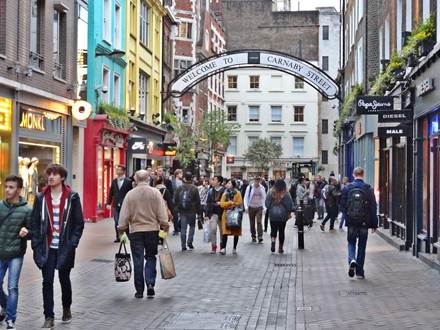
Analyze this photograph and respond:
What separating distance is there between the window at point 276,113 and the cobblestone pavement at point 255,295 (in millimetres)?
61749

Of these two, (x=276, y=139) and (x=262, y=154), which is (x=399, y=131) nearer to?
(x=262, y=154)

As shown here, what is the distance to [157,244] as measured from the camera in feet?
34.3

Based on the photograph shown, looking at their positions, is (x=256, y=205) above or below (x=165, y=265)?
above

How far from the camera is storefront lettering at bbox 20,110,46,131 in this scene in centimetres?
1964

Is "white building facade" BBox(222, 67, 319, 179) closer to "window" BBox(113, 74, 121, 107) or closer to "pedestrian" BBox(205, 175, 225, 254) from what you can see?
"window" BBox(113, 74, 121, 107)

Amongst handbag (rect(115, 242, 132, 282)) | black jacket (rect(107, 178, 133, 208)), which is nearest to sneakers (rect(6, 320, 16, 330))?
handbag (rect(115, 242, 132, 282))

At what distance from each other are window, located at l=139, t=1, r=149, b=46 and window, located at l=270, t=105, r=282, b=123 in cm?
4250

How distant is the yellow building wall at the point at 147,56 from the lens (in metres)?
32.1

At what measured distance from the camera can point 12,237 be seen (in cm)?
798

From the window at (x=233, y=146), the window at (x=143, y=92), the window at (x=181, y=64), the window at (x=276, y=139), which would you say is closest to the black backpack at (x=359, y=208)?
the window at (x=143, y=92)

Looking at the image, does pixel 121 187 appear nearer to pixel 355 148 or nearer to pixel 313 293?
pixel 313 293

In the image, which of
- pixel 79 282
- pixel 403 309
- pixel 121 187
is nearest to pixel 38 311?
pixel 79 282

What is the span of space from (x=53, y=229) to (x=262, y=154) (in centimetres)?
6608

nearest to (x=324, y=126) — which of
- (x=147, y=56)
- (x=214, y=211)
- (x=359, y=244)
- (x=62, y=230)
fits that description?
(x=147, y=56)
